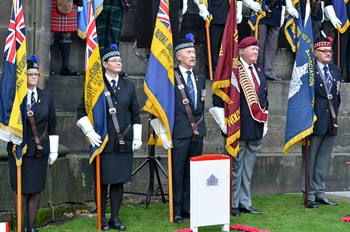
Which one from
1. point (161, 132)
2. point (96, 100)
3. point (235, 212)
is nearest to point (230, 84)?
point (161, 132)

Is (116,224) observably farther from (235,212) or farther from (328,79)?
(328,79)

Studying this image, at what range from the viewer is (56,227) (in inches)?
408

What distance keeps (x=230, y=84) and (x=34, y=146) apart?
2.71 meters

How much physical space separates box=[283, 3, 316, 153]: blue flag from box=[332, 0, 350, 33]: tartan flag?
375 centimetres

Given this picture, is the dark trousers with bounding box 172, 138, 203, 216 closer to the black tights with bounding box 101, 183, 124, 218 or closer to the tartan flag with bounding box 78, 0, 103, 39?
the black tights with bounding box 101, 183, 124, 218

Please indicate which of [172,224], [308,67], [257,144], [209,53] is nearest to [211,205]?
[172,224]

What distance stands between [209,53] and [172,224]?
412 centimetres

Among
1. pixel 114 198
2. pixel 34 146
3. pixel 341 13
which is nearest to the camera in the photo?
pixel 34 146

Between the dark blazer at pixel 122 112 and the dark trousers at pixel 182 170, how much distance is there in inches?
24.5

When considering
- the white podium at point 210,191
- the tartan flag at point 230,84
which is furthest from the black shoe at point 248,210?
the white podium at point 210,191

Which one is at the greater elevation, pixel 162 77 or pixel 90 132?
pixel 162 77

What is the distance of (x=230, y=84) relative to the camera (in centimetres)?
1083

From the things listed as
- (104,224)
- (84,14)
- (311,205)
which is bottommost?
(104,224)

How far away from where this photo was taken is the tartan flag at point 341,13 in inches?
594
